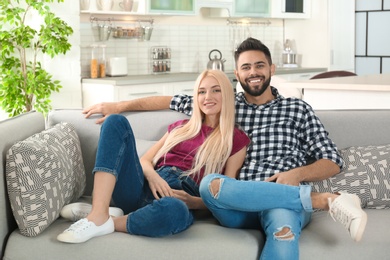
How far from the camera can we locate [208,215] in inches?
116

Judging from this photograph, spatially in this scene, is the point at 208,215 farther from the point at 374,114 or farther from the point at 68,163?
the point at 374,114

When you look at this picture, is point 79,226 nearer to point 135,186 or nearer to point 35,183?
point 35,183

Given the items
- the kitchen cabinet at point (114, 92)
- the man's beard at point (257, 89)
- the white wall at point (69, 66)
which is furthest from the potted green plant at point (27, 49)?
the man's beard at point (257, 89)

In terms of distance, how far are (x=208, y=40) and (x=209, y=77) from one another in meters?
4.32

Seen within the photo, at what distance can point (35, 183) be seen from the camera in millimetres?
2629

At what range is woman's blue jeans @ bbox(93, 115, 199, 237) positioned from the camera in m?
2.60

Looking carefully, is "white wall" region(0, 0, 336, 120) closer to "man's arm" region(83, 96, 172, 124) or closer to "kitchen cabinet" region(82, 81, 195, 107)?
"kitchen cabinet" region(82, 81, 195, 107)

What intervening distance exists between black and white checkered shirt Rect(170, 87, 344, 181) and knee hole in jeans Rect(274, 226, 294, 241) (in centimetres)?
45

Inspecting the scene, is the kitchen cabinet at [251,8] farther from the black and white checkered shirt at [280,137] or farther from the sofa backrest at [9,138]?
the sofa backrest at [9,138]

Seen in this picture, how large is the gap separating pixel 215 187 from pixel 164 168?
43 cm

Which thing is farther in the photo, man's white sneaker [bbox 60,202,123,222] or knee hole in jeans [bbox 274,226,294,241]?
man's white sneaker [bbox 60,202,123,222]

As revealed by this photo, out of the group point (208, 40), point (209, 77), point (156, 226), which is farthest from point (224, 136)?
point (208, 40)

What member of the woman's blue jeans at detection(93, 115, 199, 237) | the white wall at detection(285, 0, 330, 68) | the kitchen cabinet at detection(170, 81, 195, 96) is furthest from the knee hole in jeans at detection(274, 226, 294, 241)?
the white wall at detection(285, 0, 330, 68)

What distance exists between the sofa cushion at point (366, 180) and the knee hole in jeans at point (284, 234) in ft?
1.72
